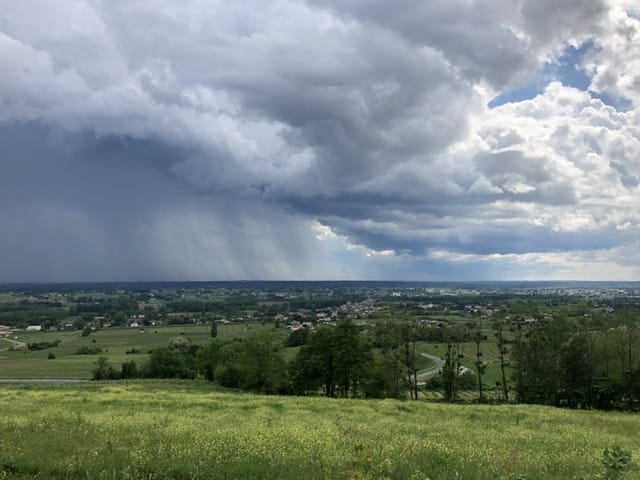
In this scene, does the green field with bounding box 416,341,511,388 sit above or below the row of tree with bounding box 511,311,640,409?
below

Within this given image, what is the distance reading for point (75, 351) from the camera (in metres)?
146

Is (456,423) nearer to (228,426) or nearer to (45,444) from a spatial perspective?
(228,426)

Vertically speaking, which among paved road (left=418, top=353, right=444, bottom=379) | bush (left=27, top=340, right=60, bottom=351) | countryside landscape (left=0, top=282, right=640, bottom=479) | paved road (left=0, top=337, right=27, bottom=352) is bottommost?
paved road (left=0, top=337, right=27, bottom=352)

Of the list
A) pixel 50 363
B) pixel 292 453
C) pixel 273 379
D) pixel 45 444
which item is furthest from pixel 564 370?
pixel 50 363

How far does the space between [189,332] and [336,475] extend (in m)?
190

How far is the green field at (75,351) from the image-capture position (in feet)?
350

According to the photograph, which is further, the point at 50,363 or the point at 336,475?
the point at 50,363

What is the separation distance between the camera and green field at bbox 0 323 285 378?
350 ft

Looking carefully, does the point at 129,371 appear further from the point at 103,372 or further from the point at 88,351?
the point at 88,351

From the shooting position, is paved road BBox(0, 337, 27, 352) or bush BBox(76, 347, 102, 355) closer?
bush BBox(76, 347, 102, 355)

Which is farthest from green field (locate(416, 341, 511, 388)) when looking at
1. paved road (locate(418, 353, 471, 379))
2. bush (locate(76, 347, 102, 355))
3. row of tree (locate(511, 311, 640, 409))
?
bush (locate(76, 347, 102, 355))

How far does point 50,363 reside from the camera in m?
120

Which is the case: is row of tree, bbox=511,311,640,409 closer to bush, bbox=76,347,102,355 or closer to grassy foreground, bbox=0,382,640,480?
grassy foreground, bbox=0,382,640,480

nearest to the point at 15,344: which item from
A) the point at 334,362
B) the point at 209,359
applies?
the point at 209,359
